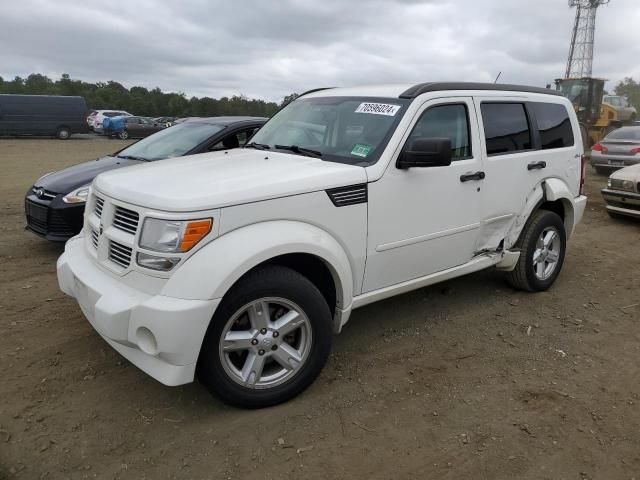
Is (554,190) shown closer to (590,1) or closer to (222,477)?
(222,477)

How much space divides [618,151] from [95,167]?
12644 mm

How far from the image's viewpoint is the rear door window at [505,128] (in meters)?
4.19

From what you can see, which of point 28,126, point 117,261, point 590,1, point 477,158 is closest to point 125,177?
point 117,261

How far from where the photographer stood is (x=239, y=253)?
8.93 feet

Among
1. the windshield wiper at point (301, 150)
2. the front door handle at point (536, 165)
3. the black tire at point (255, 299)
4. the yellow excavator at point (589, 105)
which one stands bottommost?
the black tire at point (255, 299)

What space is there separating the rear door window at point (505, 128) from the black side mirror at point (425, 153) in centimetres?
98

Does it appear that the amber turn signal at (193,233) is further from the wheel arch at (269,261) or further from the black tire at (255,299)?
the black tire at (255,299)

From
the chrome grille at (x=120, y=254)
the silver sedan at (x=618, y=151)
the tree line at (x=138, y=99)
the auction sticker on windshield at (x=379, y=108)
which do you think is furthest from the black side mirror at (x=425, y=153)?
the tree line at (x=138, y=99)

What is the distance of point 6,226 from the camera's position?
7035 millimetres

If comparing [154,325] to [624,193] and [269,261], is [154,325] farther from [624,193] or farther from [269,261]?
[624,193]

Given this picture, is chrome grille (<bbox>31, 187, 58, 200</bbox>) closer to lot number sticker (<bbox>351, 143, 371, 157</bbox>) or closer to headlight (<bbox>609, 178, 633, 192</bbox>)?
lot number sticker (<bbox>351, 143, 371, 157</bbox>)

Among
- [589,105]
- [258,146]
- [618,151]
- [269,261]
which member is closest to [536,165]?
[258,146]

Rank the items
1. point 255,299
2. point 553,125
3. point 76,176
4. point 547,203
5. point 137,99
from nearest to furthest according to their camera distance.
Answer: point 255,299
point 553,125
point 547,203
point 76,176
point 137,99

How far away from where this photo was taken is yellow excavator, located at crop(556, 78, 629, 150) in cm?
1973
